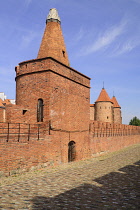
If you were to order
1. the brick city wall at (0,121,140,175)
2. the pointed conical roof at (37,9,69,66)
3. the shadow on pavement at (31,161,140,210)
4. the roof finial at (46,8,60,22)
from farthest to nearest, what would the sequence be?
the roof finial at (46,8,60,22) → the pointed conical roof at (37,9,69,66) → the brick city wall at (0,121,140,175) → the shadow on pavement at (31,161,140,210)

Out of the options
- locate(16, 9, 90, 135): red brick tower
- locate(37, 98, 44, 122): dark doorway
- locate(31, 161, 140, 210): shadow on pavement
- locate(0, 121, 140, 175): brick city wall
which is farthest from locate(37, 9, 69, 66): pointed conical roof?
locate(31, 161, 140, 210): shadow on pavement

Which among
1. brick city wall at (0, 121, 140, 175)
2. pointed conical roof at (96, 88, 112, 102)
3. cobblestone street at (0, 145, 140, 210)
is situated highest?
pointed conical roof at (96, 88, 112, 102)

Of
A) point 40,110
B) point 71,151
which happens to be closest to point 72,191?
point 40,110

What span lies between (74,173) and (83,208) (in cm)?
397

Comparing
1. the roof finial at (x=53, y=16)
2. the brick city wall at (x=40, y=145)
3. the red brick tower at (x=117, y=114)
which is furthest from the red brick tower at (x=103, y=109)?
the roof finial at (x=53, y=16)

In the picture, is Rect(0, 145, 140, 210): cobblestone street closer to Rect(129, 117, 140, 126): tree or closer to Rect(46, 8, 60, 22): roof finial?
Rect(46, 8, 60, 22): roof finial

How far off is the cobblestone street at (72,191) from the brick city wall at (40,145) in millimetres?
639

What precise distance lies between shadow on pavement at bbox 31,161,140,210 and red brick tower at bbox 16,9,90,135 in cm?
461

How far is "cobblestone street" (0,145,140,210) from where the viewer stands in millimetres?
4641

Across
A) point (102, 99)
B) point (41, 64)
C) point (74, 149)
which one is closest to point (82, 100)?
point (74, 149)

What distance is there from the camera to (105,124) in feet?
56.4

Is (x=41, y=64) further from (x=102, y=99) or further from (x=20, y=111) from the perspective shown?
(x=102, y=99)

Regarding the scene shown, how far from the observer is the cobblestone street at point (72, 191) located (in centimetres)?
464

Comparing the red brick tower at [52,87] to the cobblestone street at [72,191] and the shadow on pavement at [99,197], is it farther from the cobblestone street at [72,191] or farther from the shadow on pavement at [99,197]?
the shadow on pavement at [99,197]
